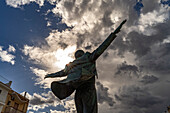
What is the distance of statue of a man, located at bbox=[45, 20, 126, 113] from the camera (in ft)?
12.0

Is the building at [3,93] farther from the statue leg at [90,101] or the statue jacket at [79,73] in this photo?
the statue leg at [90,101]

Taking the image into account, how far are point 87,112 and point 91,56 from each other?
1529mm

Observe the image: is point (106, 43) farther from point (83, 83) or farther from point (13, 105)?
point (13, 105)

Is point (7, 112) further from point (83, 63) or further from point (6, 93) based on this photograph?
point (83, 63)

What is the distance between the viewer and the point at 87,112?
3.64 m

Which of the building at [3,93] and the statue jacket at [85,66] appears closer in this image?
the statue jacket at [85,66]

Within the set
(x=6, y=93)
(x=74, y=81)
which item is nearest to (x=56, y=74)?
(x=74, y=81)

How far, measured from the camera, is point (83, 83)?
388 centimetres

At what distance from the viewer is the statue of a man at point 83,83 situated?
364 centimetres

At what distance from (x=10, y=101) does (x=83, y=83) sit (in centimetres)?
2770

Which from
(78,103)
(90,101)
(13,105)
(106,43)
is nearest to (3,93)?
(13,105)

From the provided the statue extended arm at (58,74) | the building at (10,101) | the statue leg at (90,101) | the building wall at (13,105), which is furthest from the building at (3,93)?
the statue leg at (90,101)

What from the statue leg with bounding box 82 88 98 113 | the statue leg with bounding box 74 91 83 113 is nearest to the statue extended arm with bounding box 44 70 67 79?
the statue leg with bounding box 74 91 83 113

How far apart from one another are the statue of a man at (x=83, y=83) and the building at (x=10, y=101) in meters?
23.1
